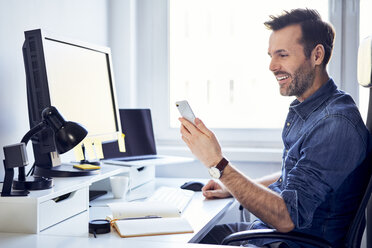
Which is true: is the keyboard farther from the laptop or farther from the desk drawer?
the desk drawer

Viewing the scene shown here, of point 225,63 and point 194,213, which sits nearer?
point 194,213

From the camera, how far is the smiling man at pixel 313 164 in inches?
47.6

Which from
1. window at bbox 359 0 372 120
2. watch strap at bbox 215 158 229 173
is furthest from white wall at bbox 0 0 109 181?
window at bbox 359 0 372 120

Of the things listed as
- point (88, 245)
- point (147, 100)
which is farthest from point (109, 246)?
point (147, 100)

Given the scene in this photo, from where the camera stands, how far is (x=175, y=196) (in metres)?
1.65

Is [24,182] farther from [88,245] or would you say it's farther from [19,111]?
[19,111]

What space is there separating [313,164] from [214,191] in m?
0.56

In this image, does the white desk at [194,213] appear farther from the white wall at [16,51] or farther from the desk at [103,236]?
the white wall at [16,51]

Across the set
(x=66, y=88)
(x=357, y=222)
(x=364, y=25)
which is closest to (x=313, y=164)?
(x=357, y=222)

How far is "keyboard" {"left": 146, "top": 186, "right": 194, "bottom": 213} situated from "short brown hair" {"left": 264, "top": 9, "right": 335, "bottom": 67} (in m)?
0.69

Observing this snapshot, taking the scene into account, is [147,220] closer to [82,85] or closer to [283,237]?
[283,237]

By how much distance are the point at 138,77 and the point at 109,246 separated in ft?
5.73

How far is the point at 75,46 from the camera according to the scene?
4.84ft

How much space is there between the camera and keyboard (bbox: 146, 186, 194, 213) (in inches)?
60.5
